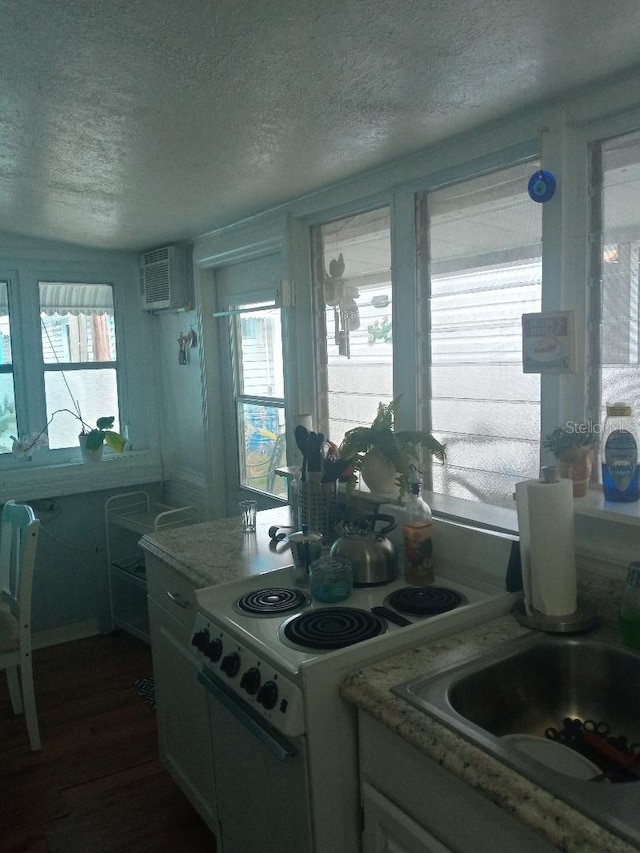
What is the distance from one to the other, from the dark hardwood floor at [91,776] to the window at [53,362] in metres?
1.27

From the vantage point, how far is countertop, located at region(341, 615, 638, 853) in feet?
3.09

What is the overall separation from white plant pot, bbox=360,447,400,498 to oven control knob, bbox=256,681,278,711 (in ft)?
2.81

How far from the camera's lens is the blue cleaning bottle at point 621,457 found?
158cm

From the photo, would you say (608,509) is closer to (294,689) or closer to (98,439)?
(294,689)

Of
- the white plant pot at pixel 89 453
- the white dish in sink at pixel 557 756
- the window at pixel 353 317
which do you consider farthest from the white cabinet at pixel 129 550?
the white dish in sink at pixel 557 756

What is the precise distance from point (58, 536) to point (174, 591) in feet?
6.14

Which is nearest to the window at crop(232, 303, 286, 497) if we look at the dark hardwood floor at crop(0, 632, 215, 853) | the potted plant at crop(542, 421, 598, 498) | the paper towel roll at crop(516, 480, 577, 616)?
the dark hardwood floor at crop(0, 632, 215, 853)

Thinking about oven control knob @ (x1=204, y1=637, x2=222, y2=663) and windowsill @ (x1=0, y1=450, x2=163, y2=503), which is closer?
oven control knob @ (x1=204, y1=637, x2=222, y2=663)

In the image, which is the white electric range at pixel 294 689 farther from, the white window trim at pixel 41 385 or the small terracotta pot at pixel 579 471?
the white window trim at pixel 41 385

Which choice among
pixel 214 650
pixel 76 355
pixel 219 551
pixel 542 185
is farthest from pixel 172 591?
pixel 76 355

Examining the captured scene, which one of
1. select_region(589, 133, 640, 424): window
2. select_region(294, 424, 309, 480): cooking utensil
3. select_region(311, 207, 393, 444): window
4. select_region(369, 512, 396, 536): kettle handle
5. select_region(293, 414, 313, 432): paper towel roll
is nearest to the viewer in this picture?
select_region(589, 133, 640, 424): window

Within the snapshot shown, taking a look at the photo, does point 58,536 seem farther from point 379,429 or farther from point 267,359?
point 379,429

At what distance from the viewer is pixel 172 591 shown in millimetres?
2180

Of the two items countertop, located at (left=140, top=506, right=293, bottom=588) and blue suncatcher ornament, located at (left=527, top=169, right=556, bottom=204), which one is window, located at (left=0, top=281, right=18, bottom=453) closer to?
countertop, located at (left=140, top=506, right=293, bottom=588)
